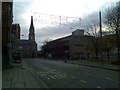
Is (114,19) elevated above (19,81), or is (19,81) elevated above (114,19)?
(114,19)

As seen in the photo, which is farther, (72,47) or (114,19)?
(72,47)

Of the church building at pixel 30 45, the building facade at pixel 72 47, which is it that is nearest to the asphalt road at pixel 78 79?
the building facade at pixel 72 47

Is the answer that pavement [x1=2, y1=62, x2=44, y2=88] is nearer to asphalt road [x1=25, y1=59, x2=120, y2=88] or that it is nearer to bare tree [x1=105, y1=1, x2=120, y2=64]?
asphalt road [x1=25, y1=59, x2=120, y2=88]

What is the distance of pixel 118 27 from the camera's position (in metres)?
38.5

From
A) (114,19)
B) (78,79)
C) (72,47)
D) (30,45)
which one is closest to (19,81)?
(78,79)

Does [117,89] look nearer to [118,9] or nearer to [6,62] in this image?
[6,62]

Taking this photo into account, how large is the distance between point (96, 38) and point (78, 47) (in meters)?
42.7

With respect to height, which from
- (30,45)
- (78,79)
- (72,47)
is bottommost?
(78,79)

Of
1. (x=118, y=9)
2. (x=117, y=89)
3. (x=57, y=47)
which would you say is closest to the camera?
(x=117, y=89)

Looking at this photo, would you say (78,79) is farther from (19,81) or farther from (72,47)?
(72,47)

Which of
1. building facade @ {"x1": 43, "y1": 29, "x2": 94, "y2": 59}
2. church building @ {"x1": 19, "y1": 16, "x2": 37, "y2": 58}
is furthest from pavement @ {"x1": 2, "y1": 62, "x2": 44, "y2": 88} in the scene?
church building @ {"x1": 19, "y1": 16, "x2": 37, "y2": 58}

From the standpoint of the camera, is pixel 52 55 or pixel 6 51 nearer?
pixel 6 51

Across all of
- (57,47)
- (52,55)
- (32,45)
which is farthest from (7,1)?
(32,45)

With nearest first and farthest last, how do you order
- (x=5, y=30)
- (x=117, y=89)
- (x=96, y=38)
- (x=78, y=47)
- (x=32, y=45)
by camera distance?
(x=117, y=89) → (x=5, y=30) → (x=96, y=38) → (x=78, y=47) → (x=32, y=45)
